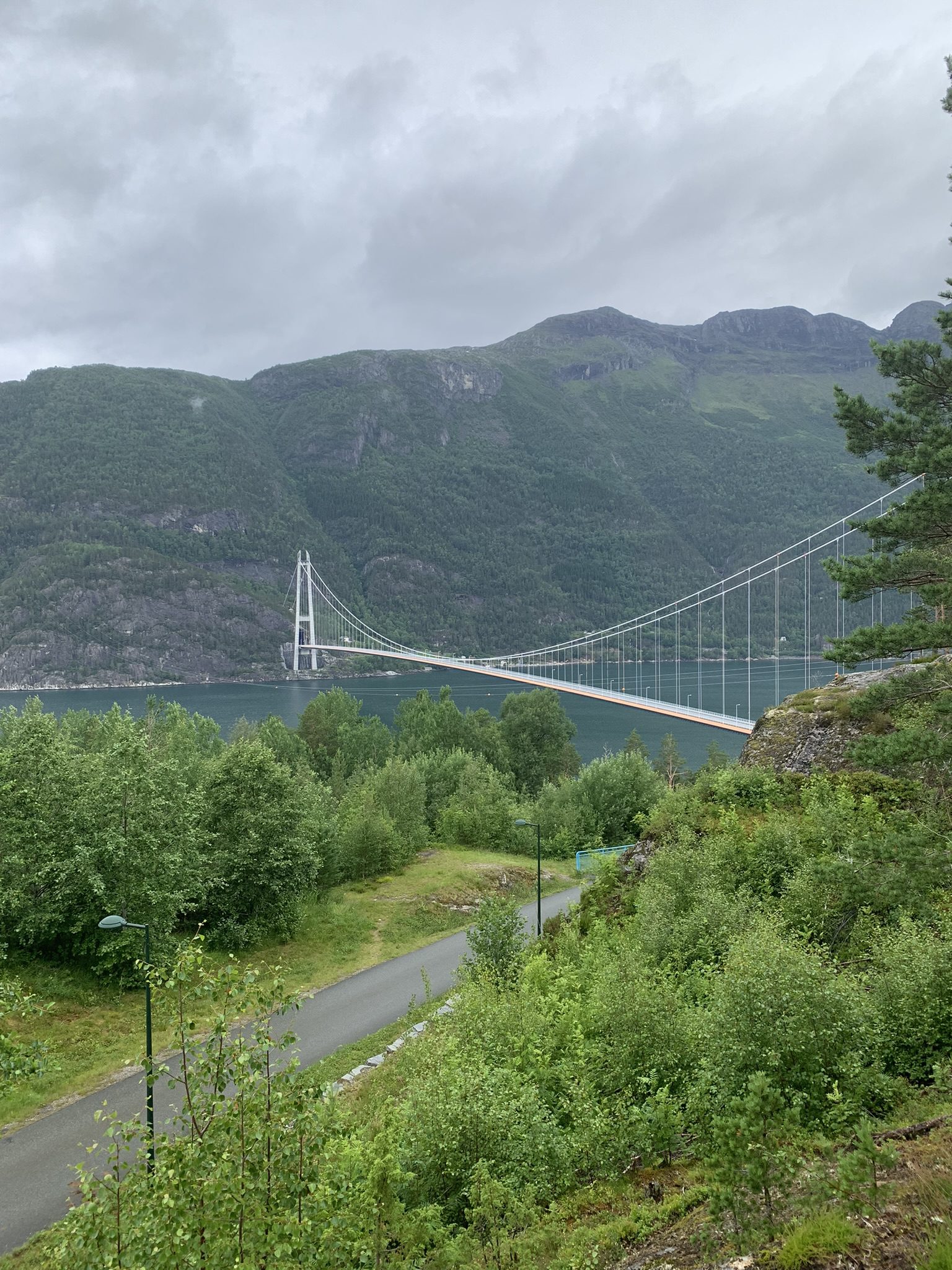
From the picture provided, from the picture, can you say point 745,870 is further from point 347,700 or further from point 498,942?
point 347,700

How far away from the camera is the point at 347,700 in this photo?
58562 mm

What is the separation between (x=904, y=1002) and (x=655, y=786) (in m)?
28.1

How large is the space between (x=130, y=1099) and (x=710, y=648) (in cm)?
9921

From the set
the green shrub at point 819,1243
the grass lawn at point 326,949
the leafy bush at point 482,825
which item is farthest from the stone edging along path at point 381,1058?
the leafy bush at point 482,825

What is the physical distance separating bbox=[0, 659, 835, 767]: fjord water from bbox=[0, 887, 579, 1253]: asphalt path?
3416 centimetres

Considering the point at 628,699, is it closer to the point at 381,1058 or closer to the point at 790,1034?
the point at 381,1058

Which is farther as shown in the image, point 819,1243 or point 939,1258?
point 819,1243

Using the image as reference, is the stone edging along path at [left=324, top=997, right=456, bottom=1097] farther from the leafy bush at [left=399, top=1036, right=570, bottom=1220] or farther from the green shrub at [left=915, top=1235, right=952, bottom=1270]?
the green shrub at [left=915, top=1235, right=952, bottom=1270]

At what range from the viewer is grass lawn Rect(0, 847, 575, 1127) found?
12.5 m

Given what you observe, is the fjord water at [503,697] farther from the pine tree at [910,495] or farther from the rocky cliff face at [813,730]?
the pine tree at [910,495]

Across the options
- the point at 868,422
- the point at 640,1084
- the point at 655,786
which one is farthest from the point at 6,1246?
the point at 655,786

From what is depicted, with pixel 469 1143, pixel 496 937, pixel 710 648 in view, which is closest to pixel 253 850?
pixel 496 937

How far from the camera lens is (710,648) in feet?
342

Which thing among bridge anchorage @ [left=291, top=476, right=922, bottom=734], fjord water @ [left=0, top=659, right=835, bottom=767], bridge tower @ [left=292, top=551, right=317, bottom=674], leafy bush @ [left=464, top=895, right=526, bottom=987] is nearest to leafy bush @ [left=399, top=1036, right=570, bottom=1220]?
leafy bush @ [left=464, top=895, right=526, bottom=987]
